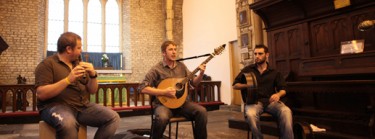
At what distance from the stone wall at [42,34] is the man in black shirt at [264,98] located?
8267 mm

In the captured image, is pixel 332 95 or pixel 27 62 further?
pixel 27 62

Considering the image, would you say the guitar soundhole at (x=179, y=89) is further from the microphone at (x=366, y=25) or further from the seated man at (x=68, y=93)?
the microphone at (x=366, y=25)

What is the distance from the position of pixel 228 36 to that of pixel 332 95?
4618 mm

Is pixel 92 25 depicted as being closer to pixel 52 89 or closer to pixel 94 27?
pixel 94 27

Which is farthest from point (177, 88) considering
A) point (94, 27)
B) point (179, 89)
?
point (94, 27)

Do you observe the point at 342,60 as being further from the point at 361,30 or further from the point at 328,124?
the point at 328,124

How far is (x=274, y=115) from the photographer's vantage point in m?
2.89

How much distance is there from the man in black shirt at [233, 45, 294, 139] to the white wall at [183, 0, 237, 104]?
4864 mm

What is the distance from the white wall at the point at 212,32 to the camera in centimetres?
824

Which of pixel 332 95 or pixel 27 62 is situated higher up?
pixel 27 62

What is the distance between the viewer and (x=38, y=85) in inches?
82.4

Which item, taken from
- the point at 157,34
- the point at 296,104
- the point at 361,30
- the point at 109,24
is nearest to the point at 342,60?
the point at 361,30

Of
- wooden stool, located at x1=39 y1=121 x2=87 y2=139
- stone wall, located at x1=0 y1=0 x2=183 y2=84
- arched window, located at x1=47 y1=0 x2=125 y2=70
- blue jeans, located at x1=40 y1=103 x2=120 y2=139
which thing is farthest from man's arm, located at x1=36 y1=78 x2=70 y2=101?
arched window, located at x1=47 y1=0 x2=125 y2=70

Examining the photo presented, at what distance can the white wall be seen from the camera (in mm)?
8242
